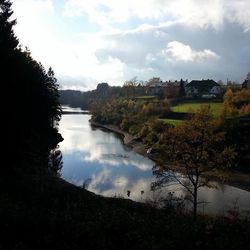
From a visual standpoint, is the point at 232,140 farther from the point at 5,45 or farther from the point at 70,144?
the point at 5,45

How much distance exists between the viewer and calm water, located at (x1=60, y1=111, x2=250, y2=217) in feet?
134

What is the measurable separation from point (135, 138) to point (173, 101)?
1748 inches

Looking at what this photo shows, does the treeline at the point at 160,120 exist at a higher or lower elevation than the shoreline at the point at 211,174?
higher

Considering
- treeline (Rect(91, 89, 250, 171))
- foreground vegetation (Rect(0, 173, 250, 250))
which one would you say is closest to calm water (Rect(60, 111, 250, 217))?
treeline (Rect(91, 89, 250, 171))

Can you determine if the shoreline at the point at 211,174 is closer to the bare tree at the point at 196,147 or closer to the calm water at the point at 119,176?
the calm water at the point at 119,176

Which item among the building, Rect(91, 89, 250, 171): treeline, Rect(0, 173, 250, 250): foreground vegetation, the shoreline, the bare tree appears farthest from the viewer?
the building

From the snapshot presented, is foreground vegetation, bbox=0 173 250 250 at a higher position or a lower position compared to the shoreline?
higher

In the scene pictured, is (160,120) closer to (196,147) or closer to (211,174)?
(211,174)

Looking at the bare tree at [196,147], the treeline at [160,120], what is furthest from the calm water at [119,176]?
the treeline at [160,120]

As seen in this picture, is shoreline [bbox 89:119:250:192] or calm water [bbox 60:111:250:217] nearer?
calm water [bbox 60:111:250:217]

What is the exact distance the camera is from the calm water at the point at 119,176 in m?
40.9

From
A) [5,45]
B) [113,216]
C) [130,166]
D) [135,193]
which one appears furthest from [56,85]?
[113,216]

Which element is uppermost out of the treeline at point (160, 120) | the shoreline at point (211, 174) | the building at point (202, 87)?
the building at point (202, 87)

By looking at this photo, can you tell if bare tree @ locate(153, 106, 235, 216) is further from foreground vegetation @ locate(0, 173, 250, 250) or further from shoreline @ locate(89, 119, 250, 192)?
foreground vegetation @ locate(0, 173, 250, 250)
